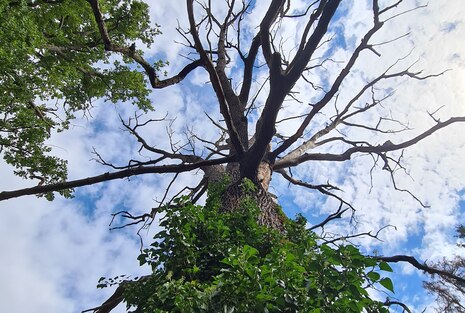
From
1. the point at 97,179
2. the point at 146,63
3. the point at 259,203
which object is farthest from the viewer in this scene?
the point at 146,63

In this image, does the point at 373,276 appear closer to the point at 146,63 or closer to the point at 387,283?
the point at 387,283

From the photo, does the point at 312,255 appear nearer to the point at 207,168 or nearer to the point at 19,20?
the point at 207,168

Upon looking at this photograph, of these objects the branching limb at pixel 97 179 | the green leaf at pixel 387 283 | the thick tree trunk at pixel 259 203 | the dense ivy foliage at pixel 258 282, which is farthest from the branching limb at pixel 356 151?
the green leaf at pixel 387 283

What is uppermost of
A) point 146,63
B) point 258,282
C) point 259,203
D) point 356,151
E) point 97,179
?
point 146,63

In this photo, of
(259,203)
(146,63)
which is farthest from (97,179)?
(259,203)

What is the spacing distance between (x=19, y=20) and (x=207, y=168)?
10.6 ft

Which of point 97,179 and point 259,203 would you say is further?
point 97,179

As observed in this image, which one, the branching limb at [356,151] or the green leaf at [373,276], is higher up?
the branching limb at [356,151]

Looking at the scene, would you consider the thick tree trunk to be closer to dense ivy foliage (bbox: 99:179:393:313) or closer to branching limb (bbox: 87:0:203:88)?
dense ivy foliage (bbox: 99:179:393:313)

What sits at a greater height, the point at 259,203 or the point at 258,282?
the point at 259,203

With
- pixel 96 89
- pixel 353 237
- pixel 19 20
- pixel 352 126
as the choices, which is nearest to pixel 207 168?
pixel 353 237

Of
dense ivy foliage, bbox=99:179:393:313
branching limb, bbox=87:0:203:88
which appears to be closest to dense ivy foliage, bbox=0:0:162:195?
branching limb, bbox=87:0:203:88

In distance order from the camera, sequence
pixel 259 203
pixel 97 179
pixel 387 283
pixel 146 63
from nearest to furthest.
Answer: pixel 387 283
pixel 259 203
pixel 97 179
pixel 146 63

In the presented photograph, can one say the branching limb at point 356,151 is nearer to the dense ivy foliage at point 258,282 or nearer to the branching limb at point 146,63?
the branching limb at point 146,63
